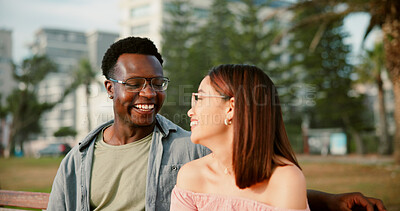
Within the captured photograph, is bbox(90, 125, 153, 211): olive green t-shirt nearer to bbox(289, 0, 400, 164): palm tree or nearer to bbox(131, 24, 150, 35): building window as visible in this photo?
bbox(289, 0, 400, 164): palm tree

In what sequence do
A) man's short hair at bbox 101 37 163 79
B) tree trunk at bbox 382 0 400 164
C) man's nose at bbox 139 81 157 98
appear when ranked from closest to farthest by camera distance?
1. man's nose at bbox 139 81 157 98
2. man's short hair at bbox 101 37 163 79
3. tree trunk at bbox 382 0 400 164

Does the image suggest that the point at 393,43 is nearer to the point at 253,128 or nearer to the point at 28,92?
the point at 253,128

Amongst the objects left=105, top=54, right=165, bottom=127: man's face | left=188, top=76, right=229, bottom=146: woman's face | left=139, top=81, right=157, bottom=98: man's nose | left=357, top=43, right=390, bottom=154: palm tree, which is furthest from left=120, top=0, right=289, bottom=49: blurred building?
left=188, top=76, right=229, bottom=146: woman's face

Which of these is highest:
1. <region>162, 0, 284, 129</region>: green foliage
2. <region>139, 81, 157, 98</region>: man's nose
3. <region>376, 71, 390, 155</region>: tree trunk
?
<region>162, 0, 284, 129</region>: green foliage

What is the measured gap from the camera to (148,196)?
2.11 metres

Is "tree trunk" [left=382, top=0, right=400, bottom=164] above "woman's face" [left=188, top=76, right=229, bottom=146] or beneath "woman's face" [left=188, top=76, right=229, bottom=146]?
above

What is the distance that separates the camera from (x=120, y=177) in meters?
2.21

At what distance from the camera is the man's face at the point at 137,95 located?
2.27 meters

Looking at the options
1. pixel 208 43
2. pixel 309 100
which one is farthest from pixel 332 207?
pixel 309 100

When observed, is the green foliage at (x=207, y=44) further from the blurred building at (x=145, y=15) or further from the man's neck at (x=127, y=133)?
the man's neck at (x=127, y=133)

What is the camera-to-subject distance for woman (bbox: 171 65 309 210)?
1529 millimetres

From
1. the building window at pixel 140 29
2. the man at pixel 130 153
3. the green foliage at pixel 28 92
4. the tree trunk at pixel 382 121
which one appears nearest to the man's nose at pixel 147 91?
the man at pixel 130 153

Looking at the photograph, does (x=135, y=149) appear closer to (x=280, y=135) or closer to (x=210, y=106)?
(x=210, y=106)

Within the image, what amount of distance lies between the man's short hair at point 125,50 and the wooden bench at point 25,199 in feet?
3.08
